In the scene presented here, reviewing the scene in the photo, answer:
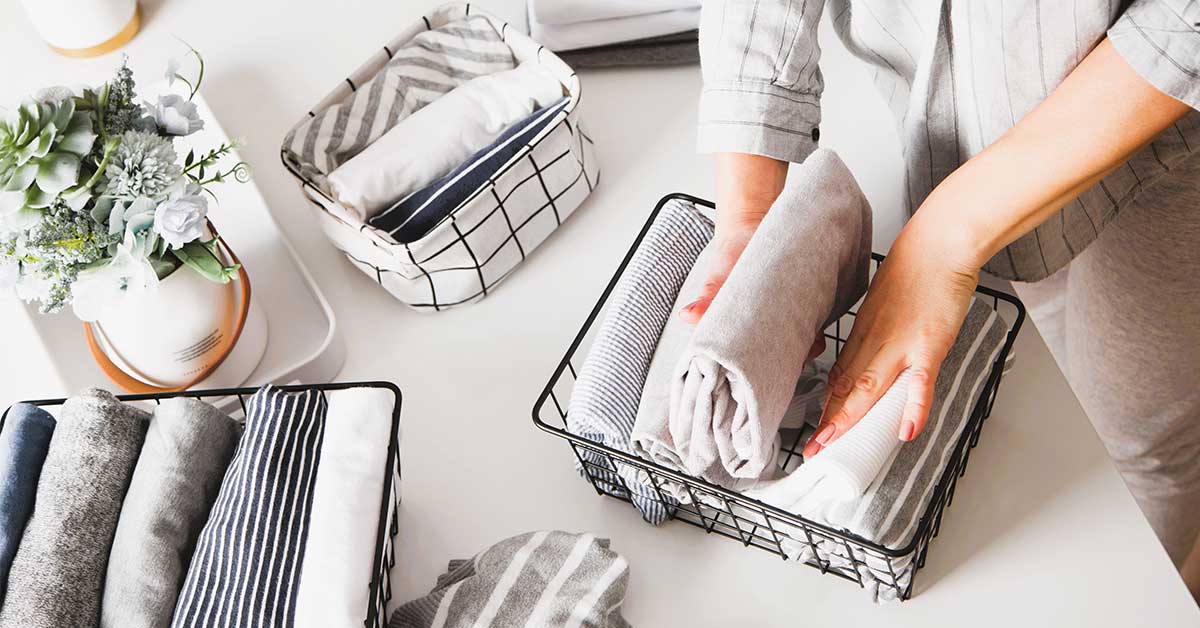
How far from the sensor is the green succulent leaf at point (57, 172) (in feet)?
2.13

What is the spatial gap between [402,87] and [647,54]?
0.26 meters

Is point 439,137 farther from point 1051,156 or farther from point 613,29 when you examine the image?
point 1051,156

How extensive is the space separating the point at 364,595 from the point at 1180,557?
3.34 feet

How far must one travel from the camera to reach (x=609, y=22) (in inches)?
41.0

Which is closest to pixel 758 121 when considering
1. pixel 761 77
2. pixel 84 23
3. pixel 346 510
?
pixel 761 77

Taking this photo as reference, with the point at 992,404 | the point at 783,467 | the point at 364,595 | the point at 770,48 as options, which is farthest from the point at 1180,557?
the point at 364,595

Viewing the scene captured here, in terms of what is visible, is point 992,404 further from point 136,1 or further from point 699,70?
point 136,1

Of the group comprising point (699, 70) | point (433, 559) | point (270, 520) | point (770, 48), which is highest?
point (770, 48)

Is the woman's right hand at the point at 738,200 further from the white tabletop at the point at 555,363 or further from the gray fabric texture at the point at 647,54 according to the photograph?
the gray fabric texture at the point at 647,54

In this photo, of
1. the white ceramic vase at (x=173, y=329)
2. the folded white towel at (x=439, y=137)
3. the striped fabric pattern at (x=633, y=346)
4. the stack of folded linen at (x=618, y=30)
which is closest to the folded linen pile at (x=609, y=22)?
the stack of folded linen at (x=618, y=30)

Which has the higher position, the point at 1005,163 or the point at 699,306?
the point at 1005,163

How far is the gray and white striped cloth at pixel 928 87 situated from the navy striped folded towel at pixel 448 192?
178 mm

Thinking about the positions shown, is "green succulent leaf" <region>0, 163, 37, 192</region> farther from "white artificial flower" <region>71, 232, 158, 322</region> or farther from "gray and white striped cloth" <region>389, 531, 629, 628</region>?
"gray and white striped cloth" <region>389, 531, 629, 628</region>

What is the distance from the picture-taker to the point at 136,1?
3.87 feet
